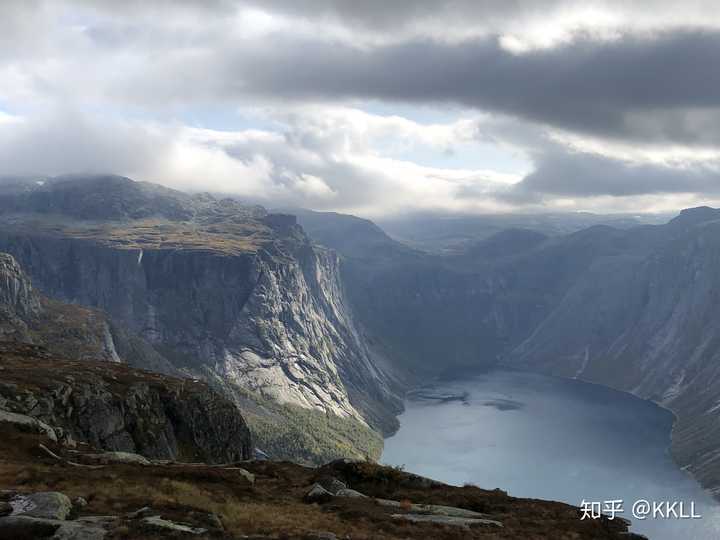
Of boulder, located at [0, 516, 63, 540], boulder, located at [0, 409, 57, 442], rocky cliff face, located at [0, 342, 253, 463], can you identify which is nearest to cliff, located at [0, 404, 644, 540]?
boulder, located at [0, 516, 63, 540]

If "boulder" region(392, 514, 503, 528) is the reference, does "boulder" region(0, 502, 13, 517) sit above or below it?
above

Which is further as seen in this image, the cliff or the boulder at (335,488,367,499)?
the boulder at (335,488,367,499)

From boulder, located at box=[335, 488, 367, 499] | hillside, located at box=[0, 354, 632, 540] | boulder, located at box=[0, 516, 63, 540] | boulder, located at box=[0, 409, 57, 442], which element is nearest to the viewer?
boulder, located at box=[0, 516, 63, 540]

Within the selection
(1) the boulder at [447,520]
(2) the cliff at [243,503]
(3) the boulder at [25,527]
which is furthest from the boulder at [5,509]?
(1) the boulder at [447,520]

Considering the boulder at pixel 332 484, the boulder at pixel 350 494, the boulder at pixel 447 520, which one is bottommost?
the boulder at pixel 447 520

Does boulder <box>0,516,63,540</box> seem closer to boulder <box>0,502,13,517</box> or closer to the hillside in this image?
the hillside

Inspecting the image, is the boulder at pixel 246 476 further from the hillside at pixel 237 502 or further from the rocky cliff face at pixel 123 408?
the rocky cliff face at pixel 123 408

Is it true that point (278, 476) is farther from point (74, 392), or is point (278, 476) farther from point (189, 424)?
point (189, 424)

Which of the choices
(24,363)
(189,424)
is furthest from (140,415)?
(24,363)
